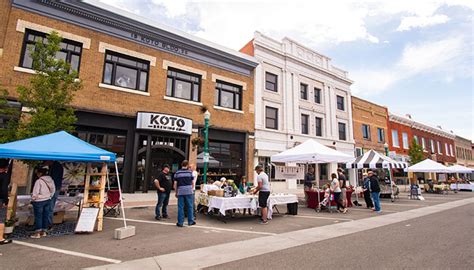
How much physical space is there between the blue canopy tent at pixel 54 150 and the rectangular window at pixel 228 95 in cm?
1087

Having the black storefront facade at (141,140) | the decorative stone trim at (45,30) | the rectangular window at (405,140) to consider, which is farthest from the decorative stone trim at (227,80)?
the rectangular window at (405,140)

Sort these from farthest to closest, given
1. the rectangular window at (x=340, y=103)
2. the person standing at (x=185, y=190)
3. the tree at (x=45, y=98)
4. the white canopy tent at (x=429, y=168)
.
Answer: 1. the rectangular window at (x=340, y=103)
2. the white canopy tent at (x=429, y=168)
3. the tree at (x=45, y=98)
4. the person standing at (x=185, y=190)

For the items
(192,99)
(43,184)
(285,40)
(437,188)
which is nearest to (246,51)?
(285,40)

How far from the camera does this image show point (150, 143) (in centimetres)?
1409

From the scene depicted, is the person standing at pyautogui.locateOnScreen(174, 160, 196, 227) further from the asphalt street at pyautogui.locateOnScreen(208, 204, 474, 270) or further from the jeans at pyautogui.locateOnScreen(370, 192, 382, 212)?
the jeans at pyautogui.locateOnScreen(370, 192, 382, 212)

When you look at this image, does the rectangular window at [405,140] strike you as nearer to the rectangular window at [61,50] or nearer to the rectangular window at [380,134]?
the rectangular window at [380,134]

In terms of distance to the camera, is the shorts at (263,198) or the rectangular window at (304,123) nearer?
the shorts at (263,198)

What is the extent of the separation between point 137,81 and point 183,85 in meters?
2.84

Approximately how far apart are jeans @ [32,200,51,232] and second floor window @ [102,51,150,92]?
8.68m

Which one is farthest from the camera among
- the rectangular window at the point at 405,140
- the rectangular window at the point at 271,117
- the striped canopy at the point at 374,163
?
the rectangular window at the point at 405,140

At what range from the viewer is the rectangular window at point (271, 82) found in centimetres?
2038

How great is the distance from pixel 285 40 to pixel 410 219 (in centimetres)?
1742

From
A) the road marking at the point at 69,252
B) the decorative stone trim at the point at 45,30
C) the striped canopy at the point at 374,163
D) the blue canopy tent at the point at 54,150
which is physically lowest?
the road marking at the point at 69,252

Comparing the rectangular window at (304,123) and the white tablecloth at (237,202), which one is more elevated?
the rectangular window at (304,123)
